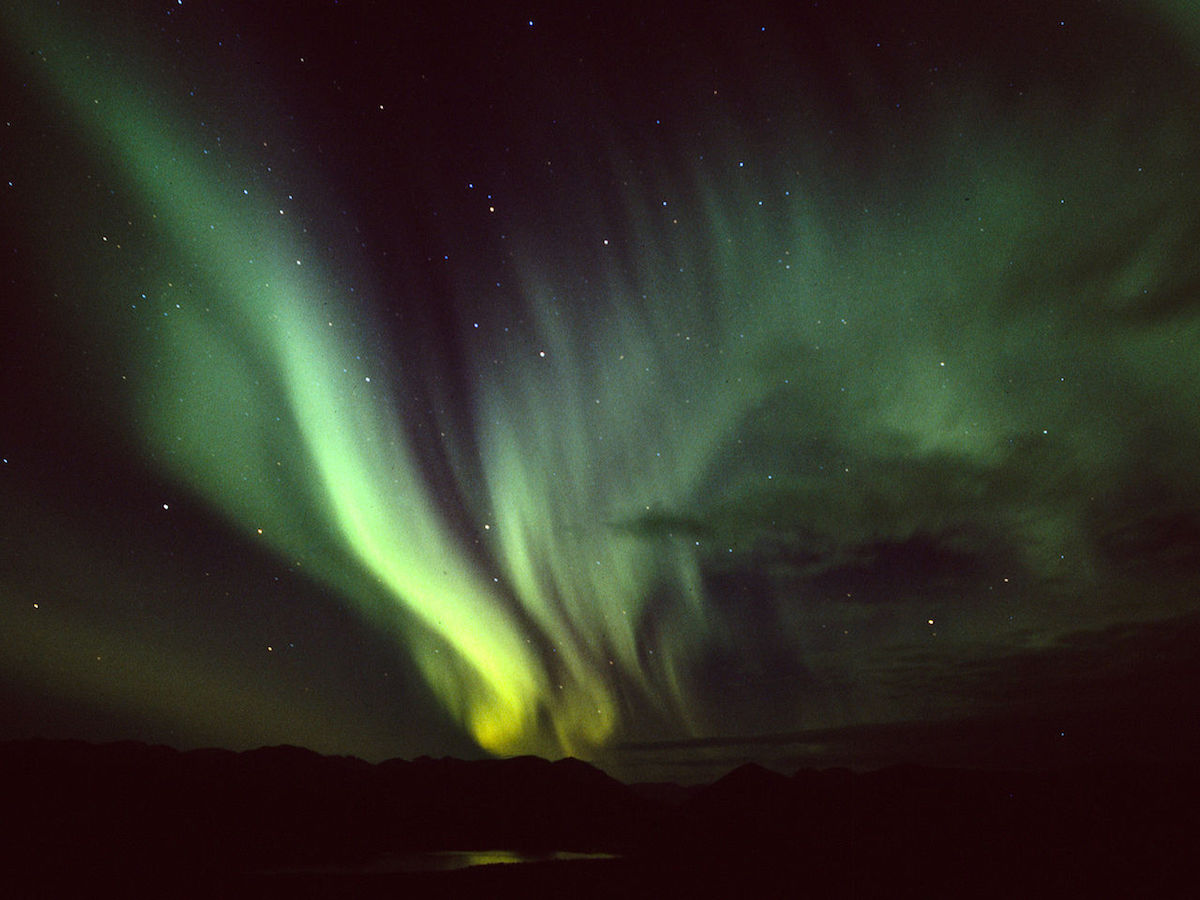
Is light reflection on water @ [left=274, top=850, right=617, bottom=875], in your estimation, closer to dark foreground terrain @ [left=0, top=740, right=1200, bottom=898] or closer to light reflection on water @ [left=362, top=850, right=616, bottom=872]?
light reflection on water @ [left=362, top=850, right=616, bottom=872]

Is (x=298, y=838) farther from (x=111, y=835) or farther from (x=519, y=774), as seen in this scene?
(x=519, y=774)

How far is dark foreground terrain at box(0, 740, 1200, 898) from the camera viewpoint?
29.2 meters

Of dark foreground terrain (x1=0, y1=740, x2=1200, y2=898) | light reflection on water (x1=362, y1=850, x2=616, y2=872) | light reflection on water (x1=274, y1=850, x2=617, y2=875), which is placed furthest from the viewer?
light reflection on water (x1=362, y1=850, x2=616, y2=872)

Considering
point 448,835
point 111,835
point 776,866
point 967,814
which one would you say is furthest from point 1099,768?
point 111,835

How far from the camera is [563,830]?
77500mm

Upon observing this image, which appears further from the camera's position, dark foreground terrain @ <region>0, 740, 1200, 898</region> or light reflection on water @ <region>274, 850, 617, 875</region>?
light reflection on water @ <region>274, 850, 617, 875</region>

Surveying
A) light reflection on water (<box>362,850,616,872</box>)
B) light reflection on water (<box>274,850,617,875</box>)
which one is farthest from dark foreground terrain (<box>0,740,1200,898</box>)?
light reflection on water (<box>362,850,616,872</box>)

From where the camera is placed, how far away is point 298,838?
6369 centimetres

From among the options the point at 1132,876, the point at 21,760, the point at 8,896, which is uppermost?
the point at 21,760

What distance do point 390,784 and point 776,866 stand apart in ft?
222

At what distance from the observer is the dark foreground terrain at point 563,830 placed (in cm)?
2917

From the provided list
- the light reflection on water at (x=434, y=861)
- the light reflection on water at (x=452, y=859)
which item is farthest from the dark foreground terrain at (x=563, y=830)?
the light reflection on water at (x=452, y=859)

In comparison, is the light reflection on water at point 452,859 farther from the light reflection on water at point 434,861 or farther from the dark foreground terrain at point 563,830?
the dark foreground terrain at point 563,830

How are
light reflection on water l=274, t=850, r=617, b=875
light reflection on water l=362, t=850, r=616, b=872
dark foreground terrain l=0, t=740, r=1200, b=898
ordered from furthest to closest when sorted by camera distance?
light reflection on water l=362, t=850, r=616, b=872, light reflection on water l=274, t=850, r=617, b=875, dark foreground terrain l=0, t=740, r=1200, b=898
